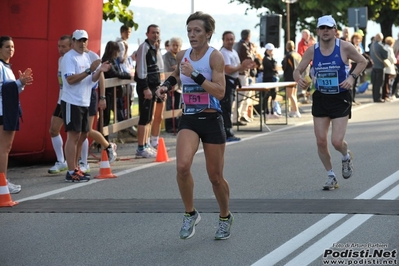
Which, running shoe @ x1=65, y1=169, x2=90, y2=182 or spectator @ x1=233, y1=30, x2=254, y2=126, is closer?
running shoe @ x1=65, y1=169, x2=90, y2=182

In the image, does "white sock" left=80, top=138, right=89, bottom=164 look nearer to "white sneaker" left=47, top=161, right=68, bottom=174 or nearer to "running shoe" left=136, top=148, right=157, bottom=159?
"white sneaker" left=47, top=161, right=68, bottom=174

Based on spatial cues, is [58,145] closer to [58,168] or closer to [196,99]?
[58,168]

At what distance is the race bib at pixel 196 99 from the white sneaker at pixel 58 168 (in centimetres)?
530

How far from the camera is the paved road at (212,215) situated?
771 centimetres

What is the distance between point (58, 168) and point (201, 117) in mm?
5418

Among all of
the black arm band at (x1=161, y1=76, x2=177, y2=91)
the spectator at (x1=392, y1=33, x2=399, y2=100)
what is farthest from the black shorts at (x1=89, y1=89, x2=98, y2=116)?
the spectator at (x1=392, y1=33, x2=399, y2=100)

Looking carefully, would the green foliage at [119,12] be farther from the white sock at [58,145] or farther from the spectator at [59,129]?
the white sock at [58,145]

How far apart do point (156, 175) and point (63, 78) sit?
1.71 metres

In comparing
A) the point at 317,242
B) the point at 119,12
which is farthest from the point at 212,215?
the point at 119,12

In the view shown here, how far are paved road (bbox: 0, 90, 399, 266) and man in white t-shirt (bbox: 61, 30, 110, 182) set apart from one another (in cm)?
38

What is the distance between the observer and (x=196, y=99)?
27.0 ft

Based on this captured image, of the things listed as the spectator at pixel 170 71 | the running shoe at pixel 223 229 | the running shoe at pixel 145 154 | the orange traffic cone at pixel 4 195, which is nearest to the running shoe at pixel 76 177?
the orange traffic cone at pixel 4 195

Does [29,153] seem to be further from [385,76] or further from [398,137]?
[385,76]

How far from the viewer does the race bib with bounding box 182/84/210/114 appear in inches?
323
